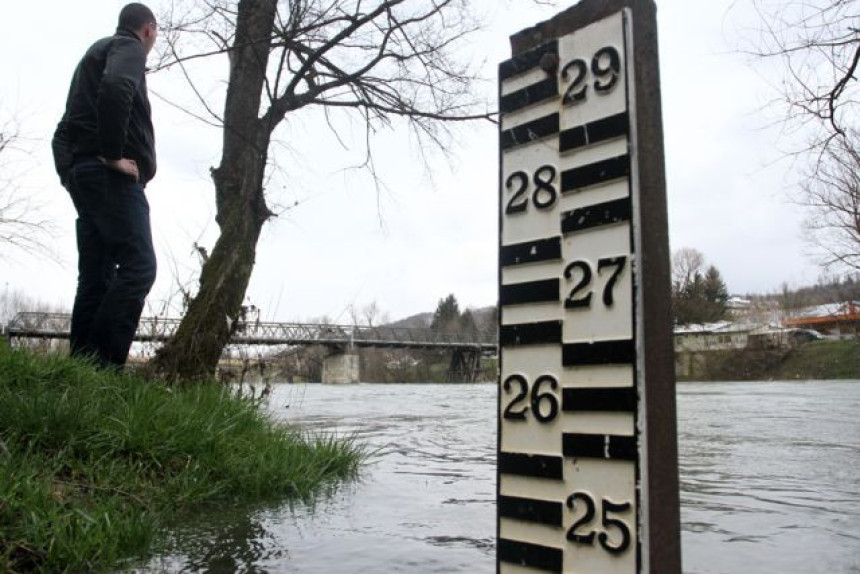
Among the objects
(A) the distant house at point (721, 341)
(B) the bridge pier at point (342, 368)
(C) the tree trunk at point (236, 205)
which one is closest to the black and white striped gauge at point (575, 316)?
(C) the tree trunk at point (236, 205)

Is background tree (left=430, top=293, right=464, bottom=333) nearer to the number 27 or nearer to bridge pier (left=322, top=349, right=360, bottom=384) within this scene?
bridge pier (left=322, top=349, right=360, bottom=384)

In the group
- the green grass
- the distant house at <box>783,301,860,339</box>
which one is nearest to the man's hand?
the green grass

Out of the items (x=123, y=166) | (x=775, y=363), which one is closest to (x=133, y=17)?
(x=123, y=166)

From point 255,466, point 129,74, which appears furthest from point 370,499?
point 129,74

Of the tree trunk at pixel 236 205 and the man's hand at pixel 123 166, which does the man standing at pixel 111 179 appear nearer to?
the man's hand at pixel 123 166

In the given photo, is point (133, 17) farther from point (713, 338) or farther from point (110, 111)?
point (713, 338)

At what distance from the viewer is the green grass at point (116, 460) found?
6.13 ft

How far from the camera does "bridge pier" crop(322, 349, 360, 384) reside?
5175cm

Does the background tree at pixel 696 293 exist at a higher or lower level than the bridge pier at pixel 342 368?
higher

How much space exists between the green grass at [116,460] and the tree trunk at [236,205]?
95 cm

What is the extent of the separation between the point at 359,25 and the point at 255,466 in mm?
3441

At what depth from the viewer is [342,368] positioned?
53250mm

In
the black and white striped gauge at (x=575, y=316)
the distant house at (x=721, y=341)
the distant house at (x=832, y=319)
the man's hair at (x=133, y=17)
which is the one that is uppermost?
the distant house at (x=832, y=319)

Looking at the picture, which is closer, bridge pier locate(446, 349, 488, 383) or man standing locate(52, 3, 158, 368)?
man standing locate(52, 3, 158, 368)
